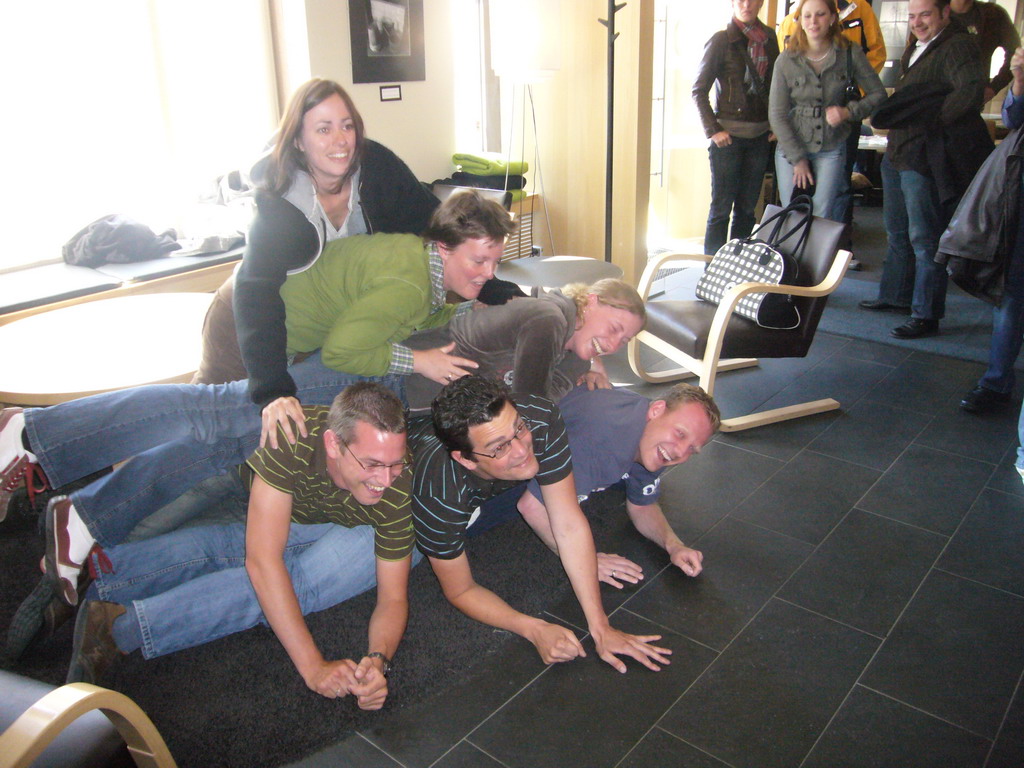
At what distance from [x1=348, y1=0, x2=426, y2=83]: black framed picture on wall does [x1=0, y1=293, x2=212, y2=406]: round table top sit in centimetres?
186

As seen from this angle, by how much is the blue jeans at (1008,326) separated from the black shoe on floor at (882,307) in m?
1.29

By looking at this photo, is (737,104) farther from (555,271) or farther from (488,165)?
(555,271)

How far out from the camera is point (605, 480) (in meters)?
2.20

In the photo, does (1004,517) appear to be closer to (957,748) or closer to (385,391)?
(957,748)

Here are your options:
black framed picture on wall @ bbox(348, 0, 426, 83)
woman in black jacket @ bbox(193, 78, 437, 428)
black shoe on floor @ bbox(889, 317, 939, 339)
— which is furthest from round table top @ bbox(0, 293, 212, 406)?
black shoe on floor @ bbox(889, 317, 939, 339)

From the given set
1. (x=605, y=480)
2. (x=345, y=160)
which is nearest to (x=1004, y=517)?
(x=605, y=480)

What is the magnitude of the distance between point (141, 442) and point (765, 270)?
2.45 meters

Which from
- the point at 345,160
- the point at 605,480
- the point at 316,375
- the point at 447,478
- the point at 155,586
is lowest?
the point at 155,586

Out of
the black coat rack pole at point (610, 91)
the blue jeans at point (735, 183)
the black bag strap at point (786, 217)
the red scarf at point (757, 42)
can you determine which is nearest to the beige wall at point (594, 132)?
the black coat rack pole at point (610, 91)

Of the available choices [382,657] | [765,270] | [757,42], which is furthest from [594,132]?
[382,657]

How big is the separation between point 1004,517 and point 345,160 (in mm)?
2362

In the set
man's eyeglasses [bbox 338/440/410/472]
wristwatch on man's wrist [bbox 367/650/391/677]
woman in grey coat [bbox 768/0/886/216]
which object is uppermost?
woman in grey coat [bbox 768/0/886/216]

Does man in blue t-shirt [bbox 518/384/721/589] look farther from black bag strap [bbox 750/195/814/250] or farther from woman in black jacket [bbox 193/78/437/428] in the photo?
black bag strap [bbox 750/195/814/250]

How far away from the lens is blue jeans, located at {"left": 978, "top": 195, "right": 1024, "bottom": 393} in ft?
10.2
